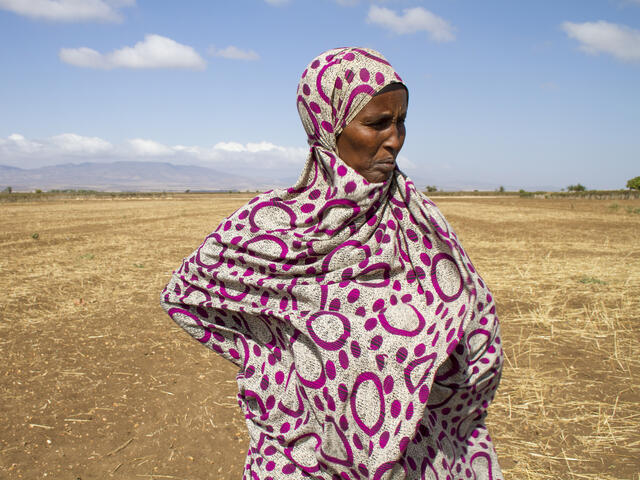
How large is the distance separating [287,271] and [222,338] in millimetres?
457

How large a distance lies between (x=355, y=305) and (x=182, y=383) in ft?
11.9

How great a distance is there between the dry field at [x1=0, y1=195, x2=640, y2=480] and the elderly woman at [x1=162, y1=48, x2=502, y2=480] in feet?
6.70

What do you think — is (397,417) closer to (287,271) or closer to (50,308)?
(287,271)

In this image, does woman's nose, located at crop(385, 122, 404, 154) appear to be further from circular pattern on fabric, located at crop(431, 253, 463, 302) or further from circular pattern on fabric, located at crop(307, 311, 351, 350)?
circular pattern on fabric, located at crop(307, 311, 351, 350)

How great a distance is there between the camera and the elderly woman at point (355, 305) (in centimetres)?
135

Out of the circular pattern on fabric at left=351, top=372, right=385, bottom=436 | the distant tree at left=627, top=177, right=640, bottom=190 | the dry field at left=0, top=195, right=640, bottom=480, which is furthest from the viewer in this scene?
the distant tree at left=627, top=177, right=640, bottom=190

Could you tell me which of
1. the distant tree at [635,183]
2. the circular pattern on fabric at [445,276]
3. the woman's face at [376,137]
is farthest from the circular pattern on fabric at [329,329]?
the distant tree at [635,183]

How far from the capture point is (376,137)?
55.5 inches

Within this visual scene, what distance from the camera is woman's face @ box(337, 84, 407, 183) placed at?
1404mm

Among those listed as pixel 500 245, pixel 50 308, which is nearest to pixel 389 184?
pixel 50 308

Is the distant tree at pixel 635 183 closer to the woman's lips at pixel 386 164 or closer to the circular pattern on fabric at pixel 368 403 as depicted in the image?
the woman's lips at pixel 386 164

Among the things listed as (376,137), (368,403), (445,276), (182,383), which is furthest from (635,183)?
(368,403)

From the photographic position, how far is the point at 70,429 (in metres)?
3.66

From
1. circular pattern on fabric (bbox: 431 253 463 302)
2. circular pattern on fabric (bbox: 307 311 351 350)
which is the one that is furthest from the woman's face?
circular pattern on fabric (bbox: 307 311 351 350)
